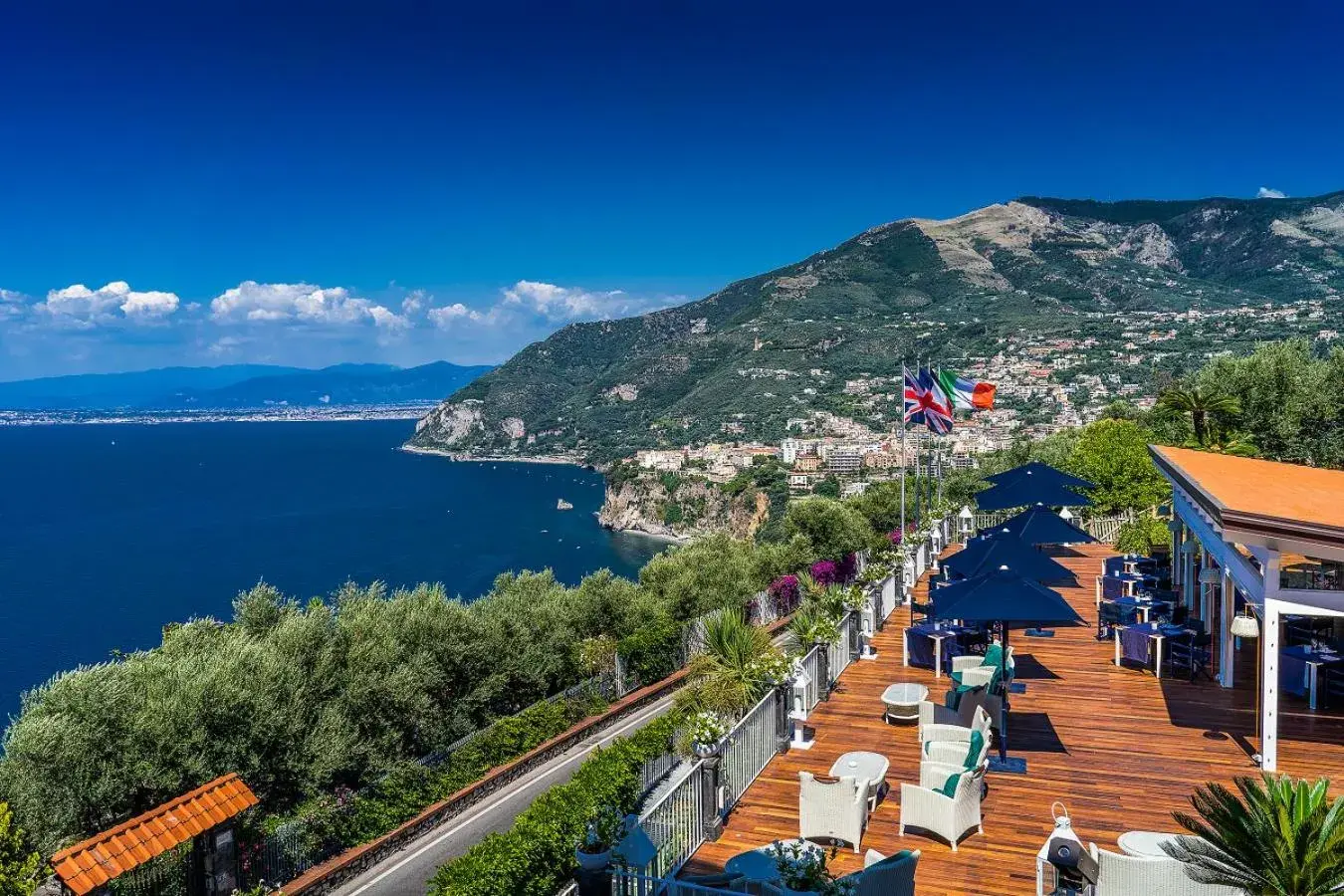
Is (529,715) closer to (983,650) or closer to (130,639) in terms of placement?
(983,650)

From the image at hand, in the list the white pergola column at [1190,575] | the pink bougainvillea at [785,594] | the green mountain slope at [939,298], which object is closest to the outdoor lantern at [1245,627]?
the white pergola column at [1190,575]

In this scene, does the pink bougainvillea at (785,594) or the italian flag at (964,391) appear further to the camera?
the pink bougainvillea at (785,594)

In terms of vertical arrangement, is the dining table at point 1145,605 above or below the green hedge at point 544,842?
above

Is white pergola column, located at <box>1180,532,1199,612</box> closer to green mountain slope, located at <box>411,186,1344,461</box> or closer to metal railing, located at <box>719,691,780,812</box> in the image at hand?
metal railing, located at <box>719,691,780,812</box>

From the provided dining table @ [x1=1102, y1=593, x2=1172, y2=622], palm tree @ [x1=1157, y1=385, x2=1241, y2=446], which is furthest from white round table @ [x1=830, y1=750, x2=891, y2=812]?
palm tree @ [x1=1157, y1=385, x2=1241, y2=446]

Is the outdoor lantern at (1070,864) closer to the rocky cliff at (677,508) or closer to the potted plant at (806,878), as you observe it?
the potted plant at (806,878)
